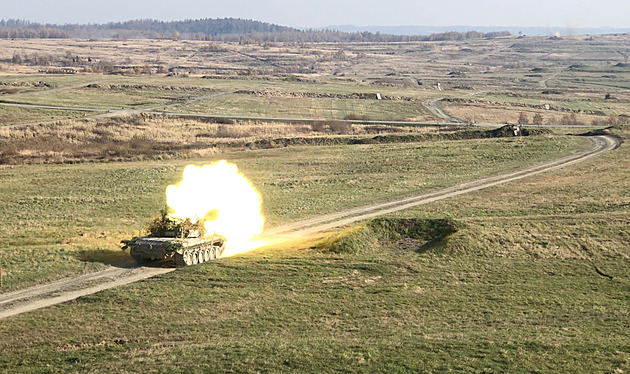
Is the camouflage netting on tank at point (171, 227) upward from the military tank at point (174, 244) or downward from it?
upward

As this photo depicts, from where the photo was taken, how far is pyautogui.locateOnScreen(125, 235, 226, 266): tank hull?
35.5m

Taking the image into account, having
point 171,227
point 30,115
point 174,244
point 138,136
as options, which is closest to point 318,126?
point 138,136

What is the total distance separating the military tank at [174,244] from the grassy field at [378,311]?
4.00ft

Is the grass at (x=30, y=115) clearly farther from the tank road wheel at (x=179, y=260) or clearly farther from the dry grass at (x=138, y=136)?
the tank road wheel at (x=179, y=260)

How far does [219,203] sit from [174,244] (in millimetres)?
6978

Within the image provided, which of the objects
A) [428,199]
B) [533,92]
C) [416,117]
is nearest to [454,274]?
[428,199]

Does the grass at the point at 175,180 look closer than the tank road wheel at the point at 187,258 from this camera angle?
No

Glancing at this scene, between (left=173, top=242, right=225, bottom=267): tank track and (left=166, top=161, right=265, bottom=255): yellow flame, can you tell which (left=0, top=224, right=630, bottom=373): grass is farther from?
(left=166, top=161, right=265, bottom=255): yellow flame

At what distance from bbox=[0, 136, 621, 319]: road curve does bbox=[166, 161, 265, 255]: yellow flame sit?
2.00 metres

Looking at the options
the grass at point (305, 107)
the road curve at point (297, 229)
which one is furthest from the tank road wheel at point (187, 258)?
the grass at point (305, 107)

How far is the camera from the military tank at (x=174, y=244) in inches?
1400

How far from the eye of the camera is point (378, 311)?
29859 mm

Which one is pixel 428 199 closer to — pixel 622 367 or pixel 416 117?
pixel 622 367

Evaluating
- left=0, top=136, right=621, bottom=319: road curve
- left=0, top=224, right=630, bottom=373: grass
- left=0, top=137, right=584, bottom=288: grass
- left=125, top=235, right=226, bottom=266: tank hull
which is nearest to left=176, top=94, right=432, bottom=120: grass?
left=0, top=137, right=584, bottom=288: grass
